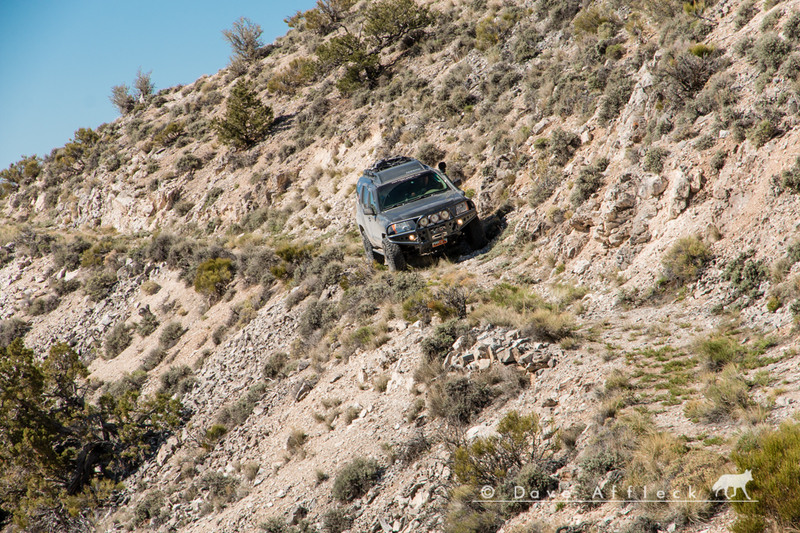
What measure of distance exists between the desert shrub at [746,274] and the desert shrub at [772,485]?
3748 mm

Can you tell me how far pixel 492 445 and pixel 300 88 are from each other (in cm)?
2917

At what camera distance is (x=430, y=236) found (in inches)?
428

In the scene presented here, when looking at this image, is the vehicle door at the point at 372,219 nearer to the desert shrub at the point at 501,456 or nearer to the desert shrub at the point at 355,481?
the desert shrub at the point at 355,481

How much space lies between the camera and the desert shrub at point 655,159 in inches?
360

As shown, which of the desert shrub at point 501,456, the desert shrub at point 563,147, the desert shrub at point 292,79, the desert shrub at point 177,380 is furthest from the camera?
the desert shrub at point 292,79

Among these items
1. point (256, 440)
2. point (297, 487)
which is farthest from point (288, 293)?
point (297, 487)

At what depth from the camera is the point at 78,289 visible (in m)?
21.9

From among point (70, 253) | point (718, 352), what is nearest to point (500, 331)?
point (718, 352)

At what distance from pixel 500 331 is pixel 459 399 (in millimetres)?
1392

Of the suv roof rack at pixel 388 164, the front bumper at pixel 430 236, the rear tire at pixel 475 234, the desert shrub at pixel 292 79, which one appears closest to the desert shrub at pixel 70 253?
the desert shrub at pixel 292 79

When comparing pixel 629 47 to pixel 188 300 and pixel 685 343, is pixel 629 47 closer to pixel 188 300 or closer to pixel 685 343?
pixel 685 343

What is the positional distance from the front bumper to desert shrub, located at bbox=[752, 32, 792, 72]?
603 cm

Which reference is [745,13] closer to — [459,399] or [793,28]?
[793,28]

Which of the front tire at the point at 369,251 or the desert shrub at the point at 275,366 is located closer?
the desert shrub at the point at 275,366
